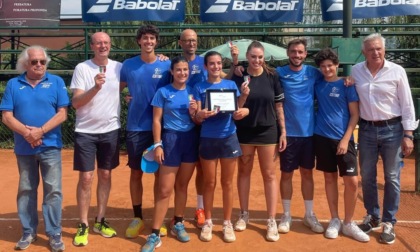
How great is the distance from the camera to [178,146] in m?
4.78

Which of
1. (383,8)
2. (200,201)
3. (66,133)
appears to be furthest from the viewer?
(66,133)

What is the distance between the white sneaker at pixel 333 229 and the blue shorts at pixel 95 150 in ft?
8.10

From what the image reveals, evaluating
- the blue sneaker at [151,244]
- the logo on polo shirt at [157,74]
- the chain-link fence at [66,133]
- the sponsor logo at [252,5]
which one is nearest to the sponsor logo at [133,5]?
the sponsor logo at [252,5]

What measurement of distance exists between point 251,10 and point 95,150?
6.82m

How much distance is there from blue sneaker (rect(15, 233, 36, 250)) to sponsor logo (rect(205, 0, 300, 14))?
7.17 m

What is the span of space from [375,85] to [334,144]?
0.75 meters

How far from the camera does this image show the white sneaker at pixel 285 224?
520 cm

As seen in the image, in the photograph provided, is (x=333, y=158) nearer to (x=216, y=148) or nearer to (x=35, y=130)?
(x=216, y=148)

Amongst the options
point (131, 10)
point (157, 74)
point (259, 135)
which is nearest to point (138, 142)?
point (157, 74)

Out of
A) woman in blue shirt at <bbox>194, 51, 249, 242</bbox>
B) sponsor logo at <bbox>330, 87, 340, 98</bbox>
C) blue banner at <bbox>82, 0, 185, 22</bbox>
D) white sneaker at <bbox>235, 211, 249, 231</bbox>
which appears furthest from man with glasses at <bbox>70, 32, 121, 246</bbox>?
blue banner at <bbox>82, 0, 185, 22</bbox>

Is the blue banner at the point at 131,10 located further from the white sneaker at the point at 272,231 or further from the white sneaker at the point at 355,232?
the white sneaker at the point at 355,232

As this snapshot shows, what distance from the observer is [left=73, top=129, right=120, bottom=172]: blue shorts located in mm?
4910

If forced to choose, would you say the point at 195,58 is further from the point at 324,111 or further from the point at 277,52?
the point at 277,52

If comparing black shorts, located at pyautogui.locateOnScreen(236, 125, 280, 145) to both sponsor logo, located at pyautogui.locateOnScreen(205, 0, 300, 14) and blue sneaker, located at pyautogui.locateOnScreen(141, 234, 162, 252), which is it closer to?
blue sneaker, located at pyautogui.locateOnScreen(141, 234, 162, 252)
